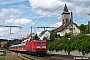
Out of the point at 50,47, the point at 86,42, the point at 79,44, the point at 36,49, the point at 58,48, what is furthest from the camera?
the point at 50,47

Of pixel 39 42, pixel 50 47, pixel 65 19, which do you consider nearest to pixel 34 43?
pixel 39 42

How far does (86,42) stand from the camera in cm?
3528

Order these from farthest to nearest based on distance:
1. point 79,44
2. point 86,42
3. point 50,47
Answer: point 50,47 < point 79,44 < point 86,42

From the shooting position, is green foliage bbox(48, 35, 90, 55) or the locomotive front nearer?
green foliage bbox(48, 35, 90, 55)

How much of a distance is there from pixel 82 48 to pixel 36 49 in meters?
9.35

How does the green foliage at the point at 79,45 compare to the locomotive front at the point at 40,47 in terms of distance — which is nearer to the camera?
the green foliage at the point at 79,45

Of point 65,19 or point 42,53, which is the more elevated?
point 65,19

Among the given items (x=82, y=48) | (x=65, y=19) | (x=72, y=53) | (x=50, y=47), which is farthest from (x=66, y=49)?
(x=65, y=19)

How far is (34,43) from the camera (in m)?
42.3

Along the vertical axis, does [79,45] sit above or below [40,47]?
above

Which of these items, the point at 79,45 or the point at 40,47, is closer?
the point at 79,45

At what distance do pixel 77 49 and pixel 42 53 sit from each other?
22.7 ft

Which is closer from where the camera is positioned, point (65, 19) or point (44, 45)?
point (44, 45)

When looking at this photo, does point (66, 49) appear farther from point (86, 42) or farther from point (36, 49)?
point (86, 42)
